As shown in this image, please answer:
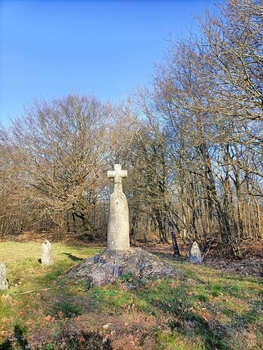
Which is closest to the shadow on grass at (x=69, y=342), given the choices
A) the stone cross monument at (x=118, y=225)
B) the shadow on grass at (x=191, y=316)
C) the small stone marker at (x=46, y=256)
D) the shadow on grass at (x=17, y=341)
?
the shadow on grass at (x=17, y=341)

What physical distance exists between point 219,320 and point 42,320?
3.01 m

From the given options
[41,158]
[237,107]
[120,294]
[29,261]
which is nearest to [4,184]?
[41,158]

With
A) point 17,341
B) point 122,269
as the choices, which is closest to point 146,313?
point 17,341

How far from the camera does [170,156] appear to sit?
41.5ft

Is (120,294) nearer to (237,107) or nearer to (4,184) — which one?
(237,107)

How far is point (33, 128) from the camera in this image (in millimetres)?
17453

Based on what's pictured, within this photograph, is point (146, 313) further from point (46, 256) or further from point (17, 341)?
point (46, 256)

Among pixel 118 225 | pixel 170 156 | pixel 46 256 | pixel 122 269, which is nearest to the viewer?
pixel 122 269

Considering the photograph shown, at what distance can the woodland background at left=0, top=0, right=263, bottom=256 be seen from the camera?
7863mm

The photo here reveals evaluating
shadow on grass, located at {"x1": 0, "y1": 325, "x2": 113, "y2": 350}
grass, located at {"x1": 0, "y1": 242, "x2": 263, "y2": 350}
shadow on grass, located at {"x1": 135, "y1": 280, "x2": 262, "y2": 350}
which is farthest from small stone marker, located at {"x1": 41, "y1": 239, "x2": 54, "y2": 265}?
shadow on grass, located at {"x1": 0, "y1": 325, "x2": 113, "y2": 350}

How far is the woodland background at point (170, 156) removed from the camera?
25.8ft

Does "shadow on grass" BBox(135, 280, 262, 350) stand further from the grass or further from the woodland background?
the woodland background

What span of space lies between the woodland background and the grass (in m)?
4.88

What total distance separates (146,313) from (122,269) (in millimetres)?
2445
